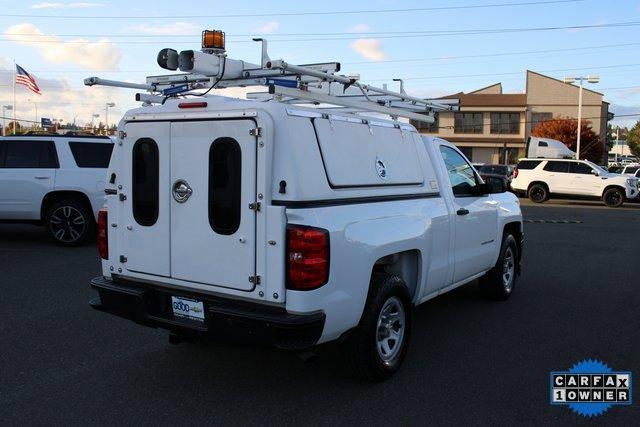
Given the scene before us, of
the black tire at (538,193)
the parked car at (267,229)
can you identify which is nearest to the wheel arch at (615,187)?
the black tire at (538,193)

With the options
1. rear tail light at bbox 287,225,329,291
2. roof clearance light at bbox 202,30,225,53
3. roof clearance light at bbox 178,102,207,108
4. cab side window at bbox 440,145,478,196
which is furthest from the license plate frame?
cab side window at bbox 440,145,478,196

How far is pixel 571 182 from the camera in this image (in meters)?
23.9

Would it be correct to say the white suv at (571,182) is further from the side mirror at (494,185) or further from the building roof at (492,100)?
the building roof at (492,100)

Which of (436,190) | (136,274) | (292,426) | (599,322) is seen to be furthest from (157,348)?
(599,322)

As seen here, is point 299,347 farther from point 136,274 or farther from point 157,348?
point 157,348

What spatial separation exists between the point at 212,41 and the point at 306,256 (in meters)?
1.90

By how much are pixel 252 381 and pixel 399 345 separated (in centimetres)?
117

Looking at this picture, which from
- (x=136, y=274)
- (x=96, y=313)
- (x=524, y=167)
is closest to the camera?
(x=136, y=274)

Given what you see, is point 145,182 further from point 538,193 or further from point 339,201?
point 538,193

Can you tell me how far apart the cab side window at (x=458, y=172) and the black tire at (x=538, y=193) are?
19647mm

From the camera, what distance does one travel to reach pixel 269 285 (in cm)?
373

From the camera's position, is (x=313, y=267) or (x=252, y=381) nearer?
(x=313, y=267)

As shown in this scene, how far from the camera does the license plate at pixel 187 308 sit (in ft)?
13.1

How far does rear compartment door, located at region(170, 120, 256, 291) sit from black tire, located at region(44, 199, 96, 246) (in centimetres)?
695
